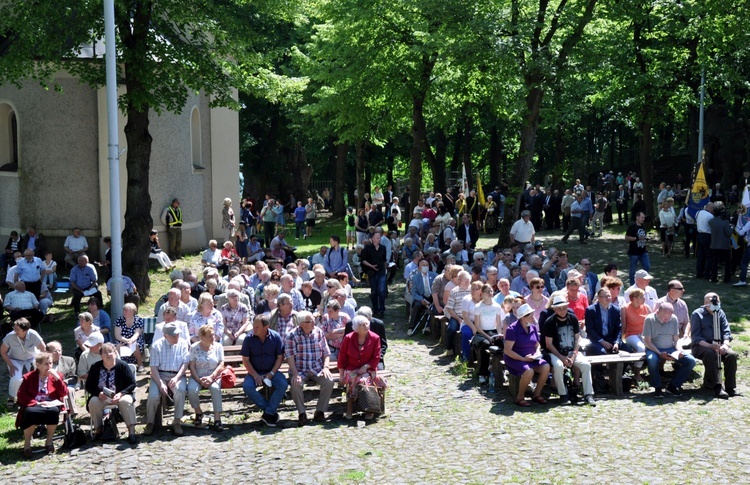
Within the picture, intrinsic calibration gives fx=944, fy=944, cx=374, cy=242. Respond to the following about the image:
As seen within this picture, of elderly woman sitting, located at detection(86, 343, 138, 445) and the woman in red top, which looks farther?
elderly woman sitting, located at detection(86, 343, 138, 445)

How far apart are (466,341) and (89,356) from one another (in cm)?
555

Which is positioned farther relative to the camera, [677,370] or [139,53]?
[139,53]

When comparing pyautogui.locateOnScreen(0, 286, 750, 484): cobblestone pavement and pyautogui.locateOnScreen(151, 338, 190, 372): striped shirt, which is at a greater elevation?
pyautogui.locateOnScreen(151, 338, 190, 372): striped shirt

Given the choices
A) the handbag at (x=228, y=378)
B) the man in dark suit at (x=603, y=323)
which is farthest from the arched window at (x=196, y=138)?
the man in dark suit at (x=603, y=323)

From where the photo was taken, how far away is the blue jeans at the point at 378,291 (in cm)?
1914

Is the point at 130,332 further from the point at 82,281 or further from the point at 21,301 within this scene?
the point at 82,281

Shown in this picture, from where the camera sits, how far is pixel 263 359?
12.3 meters

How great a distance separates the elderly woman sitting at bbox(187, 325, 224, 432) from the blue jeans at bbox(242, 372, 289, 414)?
1.29ft

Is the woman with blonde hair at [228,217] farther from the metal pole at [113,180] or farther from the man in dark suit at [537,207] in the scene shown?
the metal pole at [113,180]

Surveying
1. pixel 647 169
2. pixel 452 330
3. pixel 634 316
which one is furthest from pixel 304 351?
pixel 647 169

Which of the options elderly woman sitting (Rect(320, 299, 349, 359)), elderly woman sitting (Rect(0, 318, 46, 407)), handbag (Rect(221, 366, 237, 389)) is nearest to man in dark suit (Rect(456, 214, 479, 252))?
elderly woman sitting (Rect(320, 299, 349, 359))

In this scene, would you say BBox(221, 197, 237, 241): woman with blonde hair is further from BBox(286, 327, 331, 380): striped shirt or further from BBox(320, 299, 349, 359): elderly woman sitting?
BBox(286, 327, 331, 380): striped shirt

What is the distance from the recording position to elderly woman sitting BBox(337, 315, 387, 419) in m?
12.1

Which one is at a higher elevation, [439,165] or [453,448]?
[439,165]
